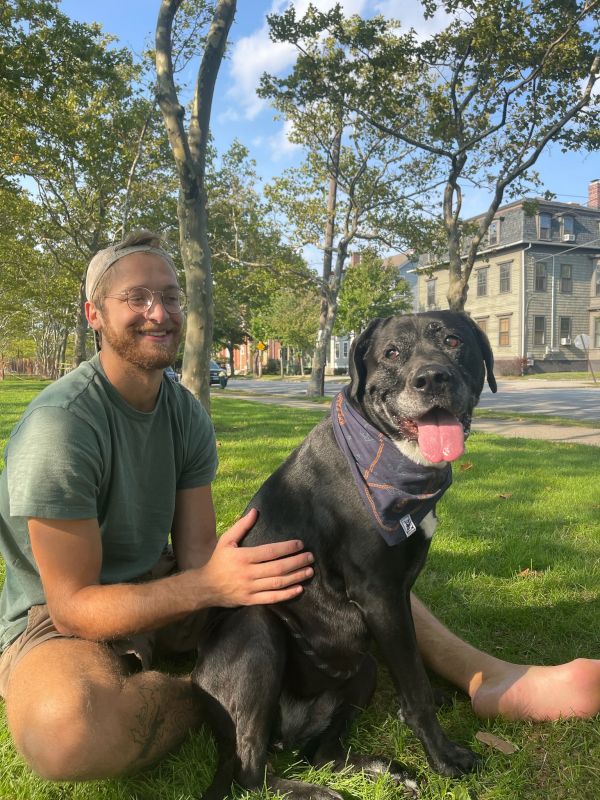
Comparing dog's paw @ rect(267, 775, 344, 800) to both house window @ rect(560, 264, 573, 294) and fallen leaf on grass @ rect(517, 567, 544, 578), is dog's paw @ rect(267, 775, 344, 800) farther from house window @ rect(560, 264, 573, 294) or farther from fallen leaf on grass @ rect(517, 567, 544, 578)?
house window @ rect(560, 264, 573, 294)

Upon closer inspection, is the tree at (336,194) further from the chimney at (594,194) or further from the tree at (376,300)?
the chimney at (594,194)

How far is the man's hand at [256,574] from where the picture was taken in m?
2.05

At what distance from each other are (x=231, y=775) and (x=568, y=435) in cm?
961

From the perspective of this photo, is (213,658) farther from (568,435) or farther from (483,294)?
(483,294)

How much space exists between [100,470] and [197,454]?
1.94 ft

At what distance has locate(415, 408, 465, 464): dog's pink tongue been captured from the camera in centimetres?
215

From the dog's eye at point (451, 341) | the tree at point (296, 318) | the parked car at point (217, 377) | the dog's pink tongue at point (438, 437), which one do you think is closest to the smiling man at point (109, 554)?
the dog's pink tongue at point (438, 437)

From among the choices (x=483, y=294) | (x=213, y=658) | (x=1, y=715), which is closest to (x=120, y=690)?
(x=213, y=658)

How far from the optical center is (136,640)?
97.1 inches

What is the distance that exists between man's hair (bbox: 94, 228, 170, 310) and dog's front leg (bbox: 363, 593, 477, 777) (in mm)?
1613

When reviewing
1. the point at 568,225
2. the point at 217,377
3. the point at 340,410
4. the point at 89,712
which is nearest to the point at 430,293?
the point at 568,225

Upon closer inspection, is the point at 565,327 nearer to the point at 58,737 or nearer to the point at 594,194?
the point at 594,194

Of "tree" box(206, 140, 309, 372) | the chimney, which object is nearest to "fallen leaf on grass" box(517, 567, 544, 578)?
"tree" box(206, 140, 309, 372)

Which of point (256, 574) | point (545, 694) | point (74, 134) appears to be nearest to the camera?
point (256, 574)
